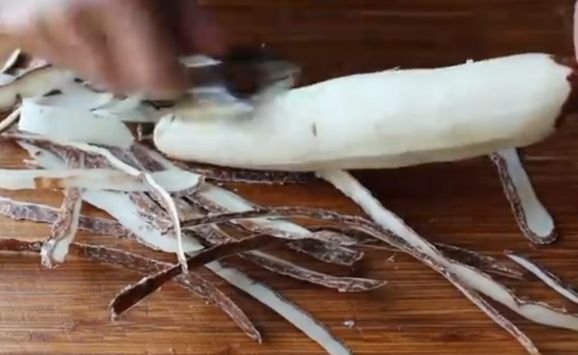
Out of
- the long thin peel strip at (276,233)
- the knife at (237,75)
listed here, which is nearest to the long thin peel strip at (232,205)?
the long thin peel strip at (276,233)

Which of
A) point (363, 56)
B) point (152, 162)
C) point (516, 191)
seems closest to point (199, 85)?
point (152, 162)

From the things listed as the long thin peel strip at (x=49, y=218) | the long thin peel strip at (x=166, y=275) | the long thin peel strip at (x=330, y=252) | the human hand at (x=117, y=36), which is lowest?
the long thin peel strip at (x=166, y=275)

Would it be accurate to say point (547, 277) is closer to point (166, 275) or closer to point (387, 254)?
point (387, 254)

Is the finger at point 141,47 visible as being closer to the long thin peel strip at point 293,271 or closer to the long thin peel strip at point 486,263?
the long thin peel strip at point 293,271

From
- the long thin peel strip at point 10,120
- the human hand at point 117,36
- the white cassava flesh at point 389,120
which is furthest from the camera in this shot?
the long thin peel strip at point 10,120

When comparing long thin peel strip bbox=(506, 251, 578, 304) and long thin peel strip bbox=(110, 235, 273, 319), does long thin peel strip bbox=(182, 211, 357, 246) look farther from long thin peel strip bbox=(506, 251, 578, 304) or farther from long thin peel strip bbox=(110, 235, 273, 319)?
long thin peel strip bbox=(506, 251, 578, 304)

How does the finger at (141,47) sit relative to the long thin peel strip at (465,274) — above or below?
above

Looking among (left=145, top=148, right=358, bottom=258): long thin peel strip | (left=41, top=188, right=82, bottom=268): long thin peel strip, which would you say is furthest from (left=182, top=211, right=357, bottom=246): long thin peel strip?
Answer: (left=41, top=188, right=82, bottom=268): long thin peel strip
